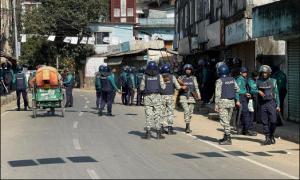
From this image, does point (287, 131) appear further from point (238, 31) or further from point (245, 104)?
point (238, 31)

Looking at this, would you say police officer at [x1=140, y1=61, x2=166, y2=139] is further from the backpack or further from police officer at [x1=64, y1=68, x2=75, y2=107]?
the backpack

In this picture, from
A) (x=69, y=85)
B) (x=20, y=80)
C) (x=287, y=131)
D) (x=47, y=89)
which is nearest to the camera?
(x=287, y=131)

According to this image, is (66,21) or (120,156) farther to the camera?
(66,21)

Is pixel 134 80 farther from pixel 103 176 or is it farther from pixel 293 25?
pixel 103 176

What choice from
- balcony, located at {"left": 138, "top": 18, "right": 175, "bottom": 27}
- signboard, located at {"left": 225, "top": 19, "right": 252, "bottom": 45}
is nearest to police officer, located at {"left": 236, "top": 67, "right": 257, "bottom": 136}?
signboard, located at {"left": 225, "top": 19, "right": 252, "bottom": 45}

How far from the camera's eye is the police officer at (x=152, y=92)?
1382 centimetres

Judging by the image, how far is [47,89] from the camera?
1903 centimetres

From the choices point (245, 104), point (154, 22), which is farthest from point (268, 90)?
point (154, 22)

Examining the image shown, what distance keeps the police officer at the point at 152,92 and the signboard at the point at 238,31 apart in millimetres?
6714

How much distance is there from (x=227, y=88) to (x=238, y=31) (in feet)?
25.6

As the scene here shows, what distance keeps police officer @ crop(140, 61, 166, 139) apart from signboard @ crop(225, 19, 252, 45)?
6.71 m

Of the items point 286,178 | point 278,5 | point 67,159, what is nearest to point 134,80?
point 278,5

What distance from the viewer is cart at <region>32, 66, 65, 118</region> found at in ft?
62.0

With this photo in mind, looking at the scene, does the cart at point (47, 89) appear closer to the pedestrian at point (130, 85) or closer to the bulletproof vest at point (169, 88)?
the bulletproof vest at point (169, 88)
